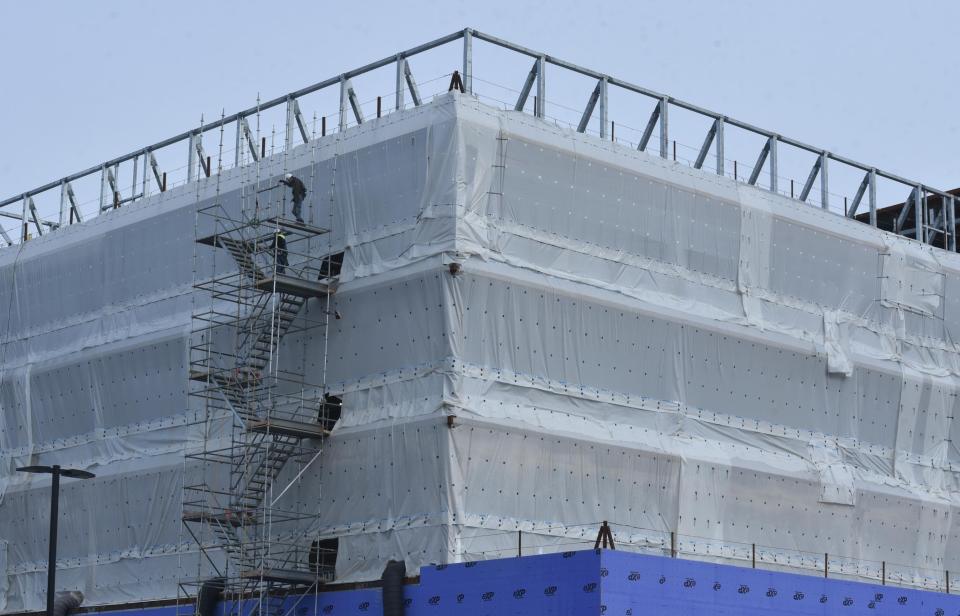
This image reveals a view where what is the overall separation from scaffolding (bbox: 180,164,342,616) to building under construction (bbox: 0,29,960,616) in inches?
5.4

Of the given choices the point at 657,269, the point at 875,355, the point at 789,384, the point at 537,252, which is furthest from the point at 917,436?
the point at 537,252

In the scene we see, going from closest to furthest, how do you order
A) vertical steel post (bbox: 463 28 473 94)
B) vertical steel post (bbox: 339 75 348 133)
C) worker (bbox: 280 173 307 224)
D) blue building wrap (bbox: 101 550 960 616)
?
blue building wrap (bbox: 101 550 960 616), vertical steel post (bbox: 463 28 473 94), worker (bbox: 280 173 307 224), vertical steel post (bbox: 339 75 348 133)

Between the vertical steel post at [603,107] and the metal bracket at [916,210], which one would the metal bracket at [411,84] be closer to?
the vertical steel post at [603,107]

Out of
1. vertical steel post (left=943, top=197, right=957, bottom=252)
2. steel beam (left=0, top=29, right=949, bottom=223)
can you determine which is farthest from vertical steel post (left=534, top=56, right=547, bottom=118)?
vertical steel post (left=943, top=197, right=957, bottom=252)

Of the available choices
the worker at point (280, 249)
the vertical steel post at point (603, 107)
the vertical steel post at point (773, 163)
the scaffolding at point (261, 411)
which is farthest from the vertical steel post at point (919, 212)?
the worker at point (280, 249)

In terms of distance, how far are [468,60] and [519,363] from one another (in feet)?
29.0

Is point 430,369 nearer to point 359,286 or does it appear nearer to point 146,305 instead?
point 359,286

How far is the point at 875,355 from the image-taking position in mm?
55812

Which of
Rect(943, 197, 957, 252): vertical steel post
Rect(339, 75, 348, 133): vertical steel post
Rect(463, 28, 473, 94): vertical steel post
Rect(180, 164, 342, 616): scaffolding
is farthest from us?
Rect(943, 197, 957, 252): vertical steel post

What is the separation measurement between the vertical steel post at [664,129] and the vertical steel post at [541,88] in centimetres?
475

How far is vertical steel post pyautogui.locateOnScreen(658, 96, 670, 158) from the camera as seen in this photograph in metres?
51.8

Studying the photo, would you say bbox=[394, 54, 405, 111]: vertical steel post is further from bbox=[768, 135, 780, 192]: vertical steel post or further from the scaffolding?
bbox=[768, 135, 780, 192]: vertical steel post

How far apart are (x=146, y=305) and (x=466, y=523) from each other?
16134mm

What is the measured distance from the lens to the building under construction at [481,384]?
147 feet
